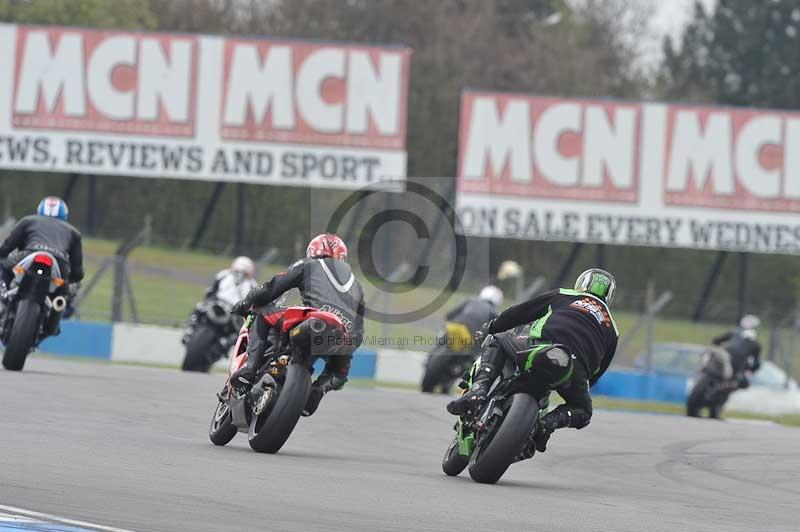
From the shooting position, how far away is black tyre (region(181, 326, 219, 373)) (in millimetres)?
19141

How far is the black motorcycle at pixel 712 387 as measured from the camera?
76.8ft

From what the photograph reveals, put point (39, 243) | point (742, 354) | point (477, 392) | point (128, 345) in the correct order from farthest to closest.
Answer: point (128, 345)
point (742, 354)
point (39, 243)
point (477, 392)

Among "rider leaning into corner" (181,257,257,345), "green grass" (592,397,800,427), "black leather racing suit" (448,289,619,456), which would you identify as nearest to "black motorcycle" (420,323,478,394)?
"rider leaning into corner" (181,257,257,345)

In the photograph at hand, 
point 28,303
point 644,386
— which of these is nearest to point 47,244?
point 28,303

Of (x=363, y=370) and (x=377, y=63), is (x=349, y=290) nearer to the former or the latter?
(x=363, y=370)

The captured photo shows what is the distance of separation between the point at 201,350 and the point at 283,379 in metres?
8.76

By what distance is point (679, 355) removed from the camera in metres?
28.7

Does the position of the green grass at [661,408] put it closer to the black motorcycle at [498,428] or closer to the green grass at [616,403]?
the green grass at [616,403]

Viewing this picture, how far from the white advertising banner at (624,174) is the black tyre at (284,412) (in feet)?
75.9

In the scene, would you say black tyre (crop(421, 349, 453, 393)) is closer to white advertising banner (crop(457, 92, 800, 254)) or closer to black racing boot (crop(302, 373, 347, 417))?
black racing boot (crop(302, 373, 347, 417))

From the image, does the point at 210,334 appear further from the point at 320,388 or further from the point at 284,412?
the point at 284,412

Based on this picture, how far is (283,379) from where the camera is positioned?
10.7 metres

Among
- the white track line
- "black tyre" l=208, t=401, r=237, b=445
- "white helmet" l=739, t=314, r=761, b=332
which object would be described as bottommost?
the white track line

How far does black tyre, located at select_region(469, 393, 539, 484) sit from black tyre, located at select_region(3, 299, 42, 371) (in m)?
6.03
